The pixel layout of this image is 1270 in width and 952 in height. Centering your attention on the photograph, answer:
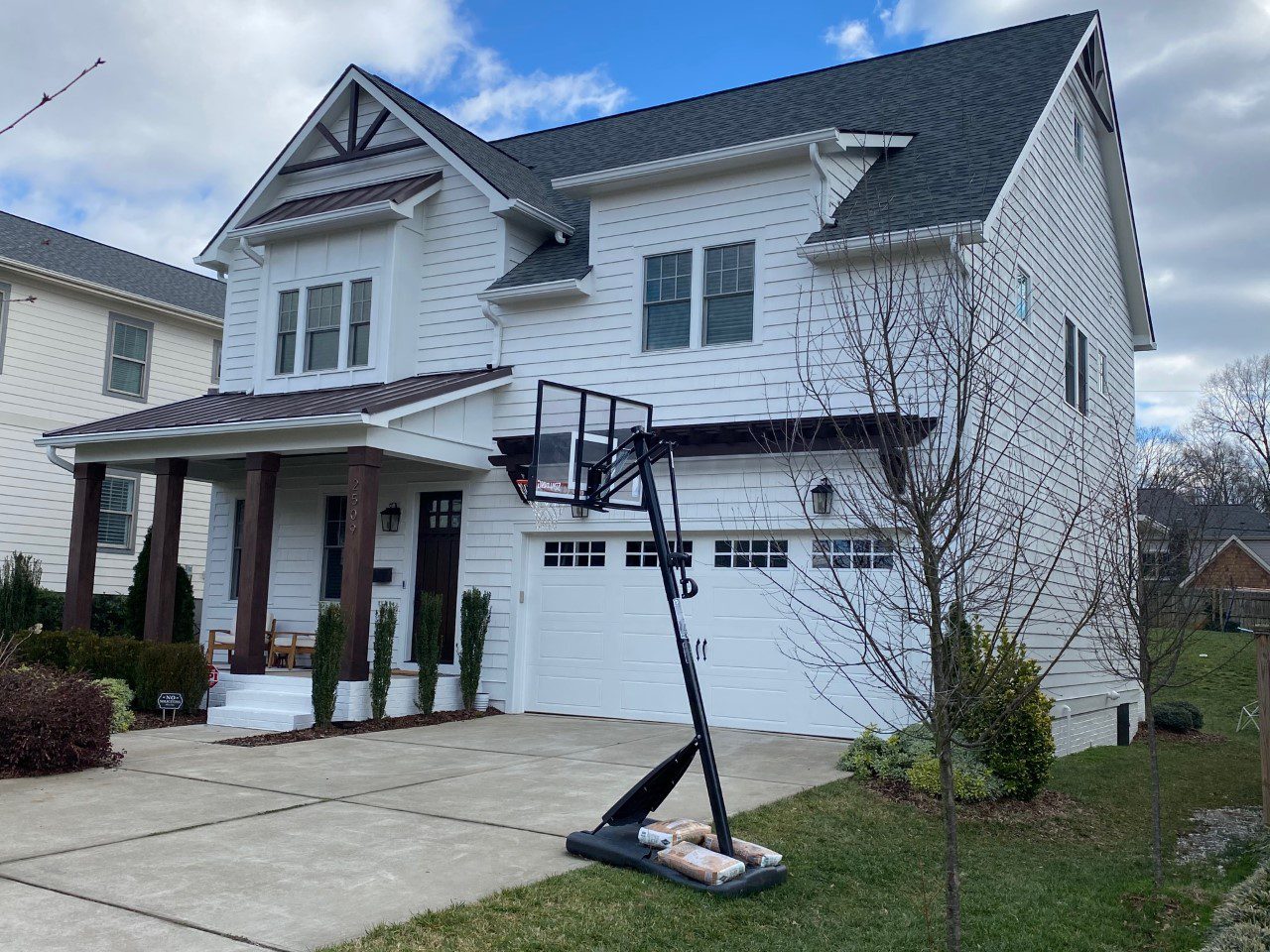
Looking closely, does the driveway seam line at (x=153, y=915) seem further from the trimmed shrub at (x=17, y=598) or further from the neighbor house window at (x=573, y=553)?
the trimmed shrub at (x=17, y=598)

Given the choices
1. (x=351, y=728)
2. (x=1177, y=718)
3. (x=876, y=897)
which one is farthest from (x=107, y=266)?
(x=1177, y=718)

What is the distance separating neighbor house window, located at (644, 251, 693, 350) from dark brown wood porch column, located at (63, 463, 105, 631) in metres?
7.98

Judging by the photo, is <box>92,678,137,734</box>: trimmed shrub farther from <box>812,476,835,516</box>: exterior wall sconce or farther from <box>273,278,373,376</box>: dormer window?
<box>812,476,835,516</box>: exterior wall sconce

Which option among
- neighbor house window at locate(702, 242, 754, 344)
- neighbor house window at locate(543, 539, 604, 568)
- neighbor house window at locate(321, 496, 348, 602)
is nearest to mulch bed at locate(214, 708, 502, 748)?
neighbor house window at locate(543, 539, 604, 568)

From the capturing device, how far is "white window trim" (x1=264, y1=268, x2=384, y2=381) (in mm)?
14852

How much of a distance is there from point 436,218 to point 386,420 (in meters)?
4.19

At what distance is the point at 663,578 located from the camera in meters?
7.50

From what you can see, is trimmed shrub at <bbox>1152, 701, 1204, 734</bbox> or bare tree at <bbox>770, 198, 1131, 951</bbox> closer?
bare tree at <bbox>770, 198, 1131, 951</bbox>

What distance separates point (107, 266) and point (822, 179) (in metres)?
16.9

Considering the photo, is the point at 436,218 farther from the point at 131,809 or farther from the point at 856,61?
the point at 131,809

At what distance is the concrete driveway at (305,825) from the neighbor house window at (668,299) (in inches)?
187

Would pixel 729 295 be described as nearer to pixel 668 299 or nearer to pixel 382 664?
pixel 668 299

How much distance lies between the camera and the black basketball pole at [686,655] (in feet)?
20.9

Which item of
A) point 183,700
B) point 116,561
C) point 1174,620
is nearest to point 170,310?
point 116,561
